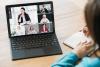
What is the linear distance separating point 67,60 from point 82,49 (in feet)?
0.36

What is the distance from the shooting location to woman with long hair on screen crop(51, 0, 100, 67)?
0.93 meters

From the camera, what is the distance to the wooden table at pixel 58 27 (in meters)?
1.35

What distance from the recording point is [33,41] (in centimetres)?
148

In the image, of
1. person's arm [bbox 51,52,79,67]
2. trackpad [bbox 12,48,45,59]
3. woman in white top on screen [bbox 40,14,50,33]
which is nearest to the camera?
person's arm [bbox 51,52,79,67]

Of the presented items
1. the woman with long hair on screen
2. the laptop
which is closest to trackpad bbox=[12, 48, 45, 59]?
the laptop

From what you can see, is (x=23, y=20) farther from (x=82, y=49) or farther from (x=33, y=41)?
(x=82, y=49)

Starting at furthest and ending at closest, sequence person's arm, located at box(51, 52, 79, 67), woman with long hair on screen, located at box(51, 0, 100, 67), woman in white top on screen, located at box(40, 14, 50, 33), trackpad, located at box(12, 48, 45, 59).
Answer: woman in white top on screen, located at box(40, 14, 50, 33) < trackpad, located at box(12, 48, 45, 59) < person's arm, located at box(51, 52, 79, 67) < woman with long hair on screen, located at box(51, 0, 100, 67)

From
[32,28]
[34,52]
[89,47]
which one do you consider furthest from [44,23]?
[89,47]

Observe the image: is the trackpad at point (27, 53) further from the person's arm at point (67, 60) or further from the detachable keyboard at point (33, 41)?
the person's arm at point (67, 60)

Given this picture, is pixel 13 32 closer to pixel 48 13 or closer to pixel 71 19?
pixel 48 13

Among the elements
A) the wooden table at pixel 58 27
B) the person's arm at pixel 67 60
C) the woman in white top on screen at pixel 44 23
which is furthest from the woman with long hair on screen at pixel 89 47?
the woman in white top on screen at pixel 44 23

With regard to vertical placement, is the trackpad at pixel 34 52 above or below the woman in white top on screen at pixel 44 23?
Result: below

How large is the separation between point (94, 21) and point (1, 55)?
0.65 m

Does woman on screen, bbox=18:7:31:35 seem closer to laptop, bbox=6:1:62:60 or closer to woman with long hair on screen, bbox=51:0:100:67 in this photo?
laptop, bbox=6:1:62:60
